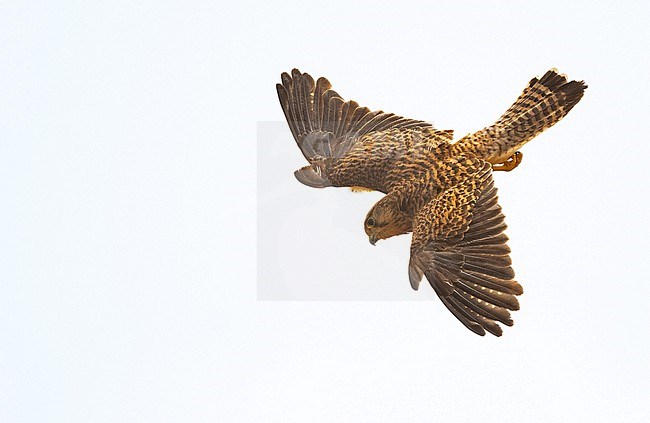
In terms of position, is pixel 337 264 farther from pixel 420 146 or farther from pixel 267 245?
pixel 420 146

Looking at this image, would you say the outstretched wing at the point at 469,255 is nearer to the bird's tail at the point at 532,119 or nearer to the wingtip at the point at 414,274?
the wingtip at the point at 414,274

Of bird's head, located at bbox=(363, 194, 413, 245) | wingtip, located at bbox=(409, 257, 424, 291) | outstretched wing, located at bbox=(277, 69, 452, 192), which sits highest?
outstretched wing, located at bbox=(277, 69, 452, 192)

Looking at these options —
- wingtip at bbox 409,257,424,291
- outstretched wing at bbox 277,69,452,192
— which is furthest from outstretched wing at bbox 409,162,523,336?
outstretched wing at bbox 277,69,452,192

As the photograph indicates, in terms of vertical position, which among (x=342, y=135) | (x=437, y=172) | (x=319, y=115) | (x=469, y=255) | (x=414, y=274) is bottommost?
(x=414, y=274)

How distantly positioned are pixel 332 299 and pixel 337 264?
0.72 feet

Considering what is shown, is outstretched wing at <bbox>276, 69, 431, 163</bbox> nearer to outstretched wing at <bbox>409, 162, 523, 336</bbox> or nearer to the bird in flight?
the bird in flight

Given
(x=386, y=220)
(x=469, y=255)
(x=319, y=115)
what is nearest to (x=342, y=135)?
(x=319, y=115)

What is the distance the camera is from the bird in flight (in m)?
5.91

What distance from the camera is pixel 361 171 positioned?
6.66 meters

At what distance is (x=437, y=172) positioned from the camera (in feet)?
20.9

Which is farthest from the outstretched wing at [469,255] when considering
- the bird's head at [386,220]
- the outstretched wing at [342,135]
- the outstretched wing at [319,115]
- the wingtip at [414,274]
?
the outstretched wing at [319,115]

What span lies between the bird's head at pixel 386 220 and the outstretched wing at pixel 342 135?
0.15 metres

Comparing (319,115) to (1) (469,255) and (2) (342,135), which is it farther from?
(1) (469,255)

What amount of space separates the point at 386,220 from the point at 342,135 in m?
0.75
